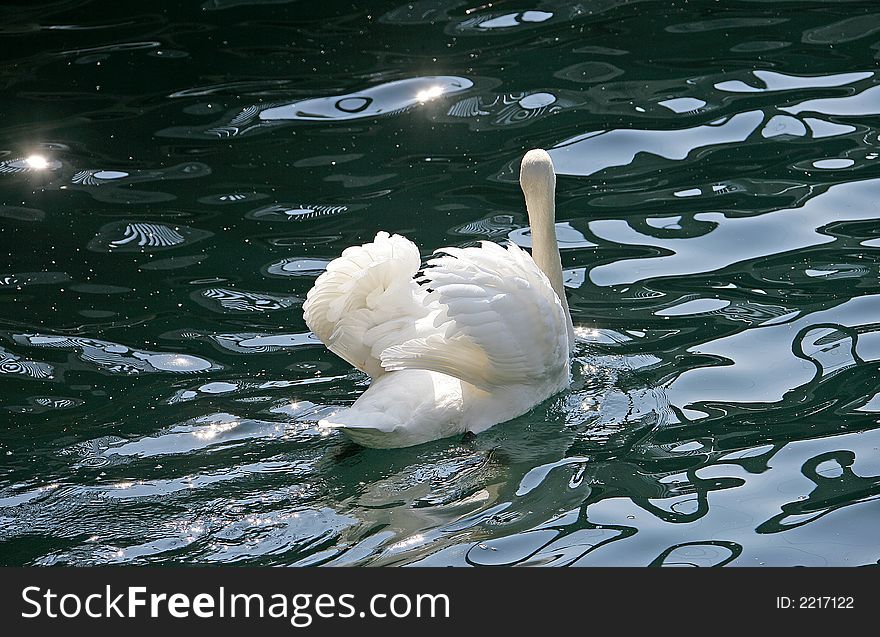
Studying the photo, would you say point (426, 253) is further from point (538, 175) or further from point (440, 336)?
point (440, 336)

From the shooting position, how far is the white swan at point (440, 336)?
19.1 ft

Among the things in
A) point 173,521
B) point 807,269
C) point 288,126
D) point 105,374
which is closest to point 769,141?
point 807,269

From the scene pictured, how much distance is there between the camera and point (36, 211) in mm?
8836

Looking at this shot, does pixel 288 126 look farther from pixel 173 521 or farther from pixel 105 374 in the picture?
pixel 173 521

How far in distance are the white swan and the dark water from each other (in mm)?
196

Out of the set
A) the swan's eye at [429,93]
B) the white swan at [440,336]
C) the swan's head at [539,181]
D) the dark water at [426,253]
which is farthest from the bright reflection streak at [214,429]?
the swan's eye at [429,93]

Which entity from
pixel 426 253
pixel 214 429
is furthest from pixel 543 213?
pixel 214 429

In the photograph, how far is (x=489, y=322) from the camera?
5820 millimetres

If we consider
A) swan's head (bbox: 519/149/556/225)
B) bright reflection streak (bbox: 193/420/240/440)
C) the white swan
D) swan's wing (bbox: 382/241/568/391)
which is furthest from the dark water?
swan's head (bbox: 519/149/556/225)

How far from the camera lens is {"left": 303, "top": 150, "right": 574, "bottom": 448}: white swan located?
5820 millimetres

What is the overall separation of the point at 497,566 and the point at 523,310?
1.34 m

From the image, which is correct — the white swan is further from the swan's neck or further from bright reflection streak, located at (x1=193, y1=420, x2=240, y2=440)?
bright reflection streak, located at (x1=193, y1=420, x2=240, y2=440)

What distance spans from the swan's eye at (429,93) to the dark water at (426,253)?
1.0 inches

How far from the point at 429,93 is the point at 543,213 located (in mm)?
3674
